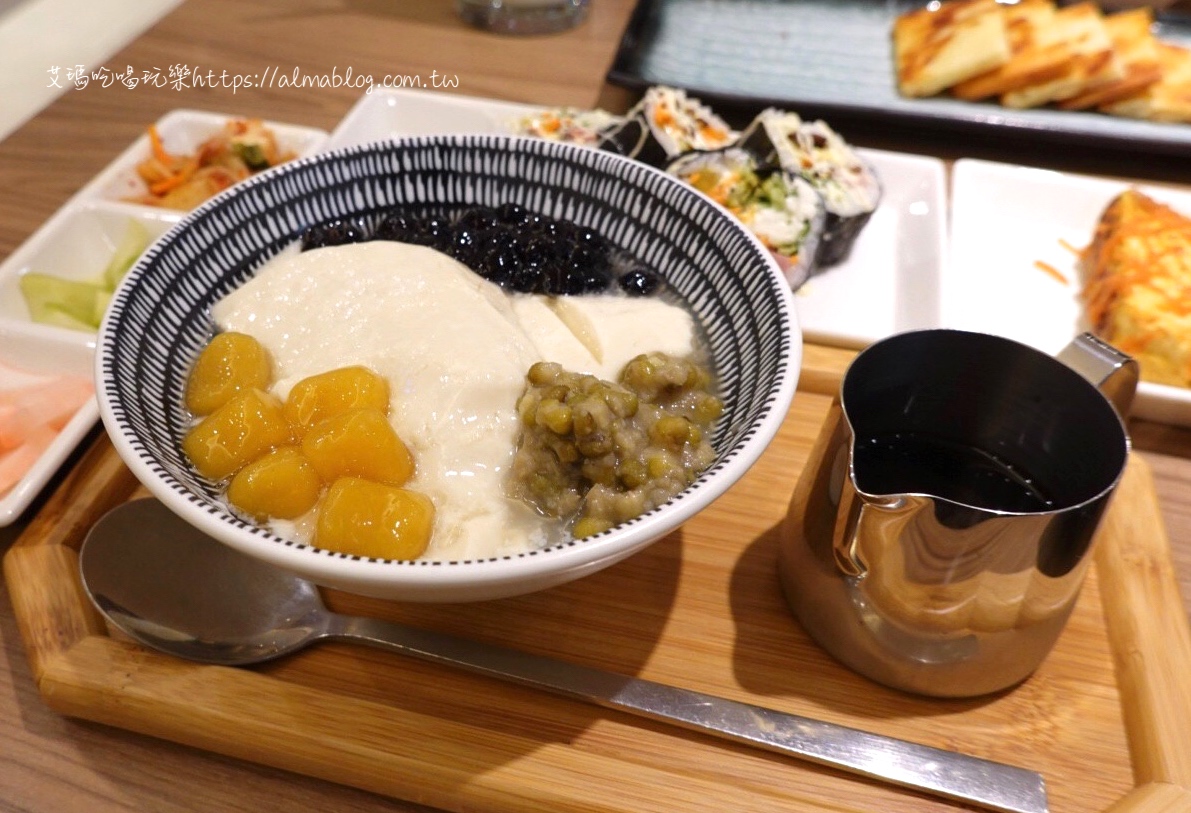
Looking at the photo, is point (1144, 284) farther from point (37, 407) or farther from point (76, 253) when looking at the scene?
point (76, 253)

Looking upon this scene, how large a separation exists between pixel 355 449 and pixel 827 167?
1695mm

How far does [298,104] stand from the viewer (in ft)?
9.06

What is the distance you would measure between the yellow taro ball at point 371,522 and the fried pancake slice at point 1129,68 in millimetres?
2601

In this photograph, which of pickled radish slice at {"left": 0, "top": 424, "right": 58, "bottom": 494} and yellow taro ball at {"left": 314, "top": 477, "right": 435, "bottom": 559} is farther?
pickled radish slice at {"left": 0, "top": 424, "right": 58, "bottom": 494}

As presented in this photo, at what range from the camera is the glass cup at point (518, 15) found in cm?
311

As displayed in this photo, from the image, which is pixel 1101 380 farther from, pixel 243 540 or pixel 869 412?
pixel 243 540

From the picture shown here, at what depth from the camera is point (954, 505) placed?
0.96m

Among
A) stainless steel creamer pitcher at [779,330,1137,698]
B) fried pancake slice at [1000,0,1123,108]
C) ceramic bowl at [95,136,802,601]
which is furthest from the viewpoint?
fried pancake slice at [1000,0,1123,108]

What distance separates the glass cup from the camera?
3.11m

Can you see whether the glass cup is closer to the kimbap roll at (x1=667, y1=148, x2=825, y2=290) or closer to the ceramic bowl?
the kimbap roll at (x1=667, y1=148, x2=825, y2=290)

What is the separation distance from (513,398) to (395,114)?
1686 millimetres

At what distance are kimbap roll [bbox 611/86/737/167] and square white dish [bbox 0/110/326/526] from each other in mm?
914

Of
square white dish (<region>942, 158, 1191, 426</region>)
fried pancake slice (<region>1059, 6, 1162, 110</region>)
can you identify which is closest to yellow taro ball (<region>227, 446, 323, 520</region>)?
square white dish (<region>942, 158, 1191, 426</region>)

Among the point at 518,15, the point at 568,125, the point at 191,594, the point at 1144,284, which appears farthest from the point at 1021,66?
the point at 191,594
